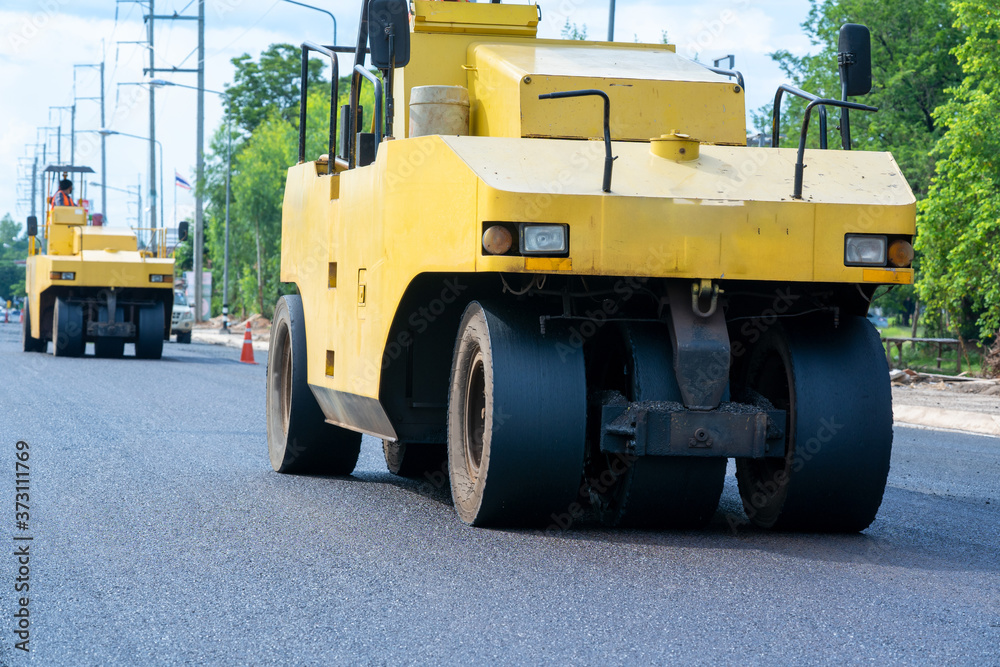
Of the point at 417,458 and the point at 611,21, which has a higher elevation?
the point at 611,21

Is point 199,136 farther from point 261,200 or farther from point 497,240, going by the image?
point 497,240

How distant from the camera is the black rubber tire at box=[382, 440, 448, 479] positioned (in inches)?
341

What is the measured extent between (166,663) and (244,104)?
2924 inches

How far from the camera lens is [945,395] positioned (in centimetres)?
2067

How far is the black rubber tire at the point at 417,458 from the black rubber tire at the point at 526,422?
7.71 ft

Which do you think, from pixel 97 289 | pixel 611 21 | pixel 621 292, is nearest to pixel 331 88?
pixel 621 292

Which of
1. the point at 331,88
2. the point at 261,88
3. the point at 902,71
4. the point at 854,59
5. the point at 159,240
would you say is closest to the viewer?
the point at 854,59

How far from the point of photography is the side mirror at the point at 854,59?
7062 mm

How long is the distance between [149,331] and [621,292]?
19.9 meters

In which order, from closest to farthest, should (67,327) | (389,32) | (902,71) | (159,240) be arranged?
1. (389,32)
2. (67,327)
3. (159,240)
4. (902,71)

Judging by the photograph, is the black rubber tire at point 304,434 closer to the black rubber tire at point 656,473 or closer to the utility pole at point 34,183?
the black rubber tire at point 656,473

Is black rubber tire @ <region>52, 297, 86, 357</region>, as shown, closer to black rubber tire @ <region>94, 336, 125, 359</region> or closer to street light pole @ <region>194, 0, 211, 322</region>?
black rubber tire @ <region>94, 336, 125, 359</region>

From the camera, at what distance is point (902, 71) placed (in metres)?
39.2

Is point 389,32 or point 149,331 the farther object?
point 149,331
